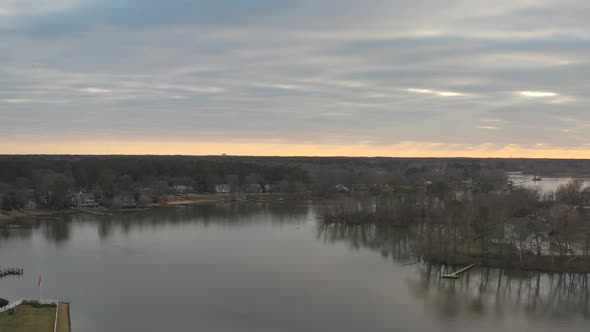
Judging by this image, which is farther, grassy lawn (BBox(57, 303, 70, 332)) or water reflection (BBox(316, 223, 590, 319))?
water reflection (BBox(316, 223, 590, 319))

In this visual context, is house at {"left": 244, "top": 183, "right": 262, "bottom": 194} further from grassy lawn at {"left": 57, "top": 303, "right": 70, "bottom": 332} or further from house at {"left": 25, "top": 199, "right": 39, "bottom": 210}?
grassy lawn at {"left": 57, "top": 303, "right": 70, "bottom": 332}

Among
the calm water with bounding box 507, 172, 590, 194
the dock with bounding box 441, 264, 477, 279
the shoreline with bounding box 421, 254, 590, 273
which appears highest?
the calm water with bounding box 507, 172, 590, 194

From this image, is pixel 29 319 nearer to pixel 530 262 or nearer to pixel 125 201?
pixel 530 262

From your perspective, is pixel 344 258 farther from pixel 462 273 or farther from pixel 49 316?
pixel 49 316

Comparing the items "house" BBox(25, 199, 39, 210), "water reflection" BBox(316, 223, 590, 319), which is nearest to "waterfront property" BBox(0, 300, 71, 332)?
"water reflection" BBox(316, 223, 590, 319)

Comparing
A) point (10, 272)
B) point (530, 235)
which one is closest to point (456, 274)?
point (530, 235)

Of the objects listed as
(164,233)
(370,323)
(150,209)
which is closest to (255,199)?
(150,209)

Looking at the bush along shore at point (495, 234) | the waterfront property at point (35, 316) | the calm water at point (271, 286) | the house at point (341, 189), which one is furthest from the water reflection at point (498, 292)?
the house at point (341, 189)

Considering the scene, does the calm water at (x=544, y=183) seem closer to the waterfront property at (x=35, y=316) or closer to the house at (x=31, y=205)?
the house at (x=31, y=205)
